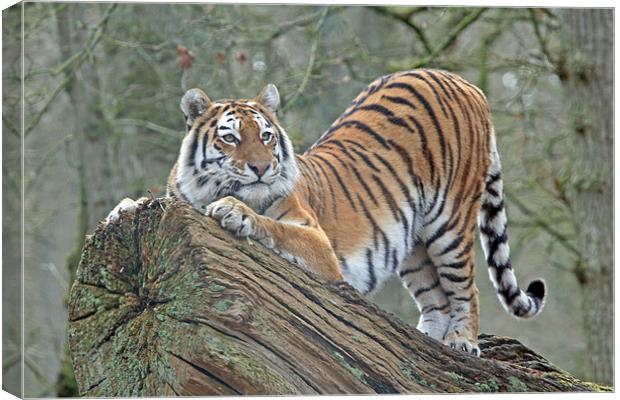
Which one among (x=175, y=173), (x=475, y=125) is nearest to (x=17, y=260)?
(x=175, y=173)

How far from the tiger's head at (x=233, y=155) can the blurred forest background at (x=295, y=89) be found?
140cm

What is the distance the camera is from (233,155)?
5.09 metres

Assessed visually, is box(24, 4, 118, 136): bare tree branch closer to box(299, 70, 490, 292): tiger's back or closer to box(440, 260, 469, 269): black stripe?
box(299, 70, 490, 292): tiger's back

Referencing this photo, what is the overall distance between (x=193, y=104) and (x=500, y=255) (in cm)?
206

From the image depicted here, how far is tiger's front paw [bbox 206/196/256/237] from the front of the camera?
4.62 metres

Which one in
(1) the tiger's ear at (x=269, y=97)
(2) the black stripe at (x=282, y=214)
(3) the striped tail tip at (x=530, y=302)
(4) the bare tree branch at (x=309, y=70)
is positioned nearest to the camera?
(2) the black stripe at (x=282, y=214)

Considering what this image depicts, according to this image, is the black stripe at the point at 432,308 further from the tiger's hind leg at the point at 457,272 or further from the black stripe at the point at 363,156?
the black stripe at the point at 363,156

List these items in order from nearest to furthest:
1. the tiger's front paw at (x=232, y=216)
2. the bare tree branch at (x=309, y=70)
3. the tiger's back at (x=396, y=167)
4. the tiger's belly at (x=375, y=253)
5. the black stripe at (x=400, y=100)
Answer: the tiger's front paw at (x=232, y=216), the tiger's belly at (x=375, y=253), the tiger's back at (x=396, y=167), the black stripe at (x=400, y=100), the bare tree branch at (x=309, y=70)

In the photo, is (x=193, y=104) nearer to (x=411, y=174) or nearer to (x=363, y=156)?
(x=363, y=156)

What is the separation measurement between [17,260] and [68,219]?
7947 millimetres

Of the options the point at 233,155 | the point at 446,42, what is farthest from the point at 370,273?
the point at 446,42

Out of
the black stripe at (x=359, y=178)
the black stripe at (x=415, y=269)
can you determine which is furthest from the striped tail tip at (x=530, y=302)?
the black stripe at (x=359, y=178)

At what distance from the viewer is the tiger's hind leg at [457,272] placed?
6.09 metres

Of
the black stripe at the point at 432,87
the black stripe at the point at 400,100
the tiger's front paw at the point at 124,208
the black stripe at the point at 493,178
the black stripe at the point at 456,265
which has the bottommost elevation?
the tiger's front paw at the point at 124,208
